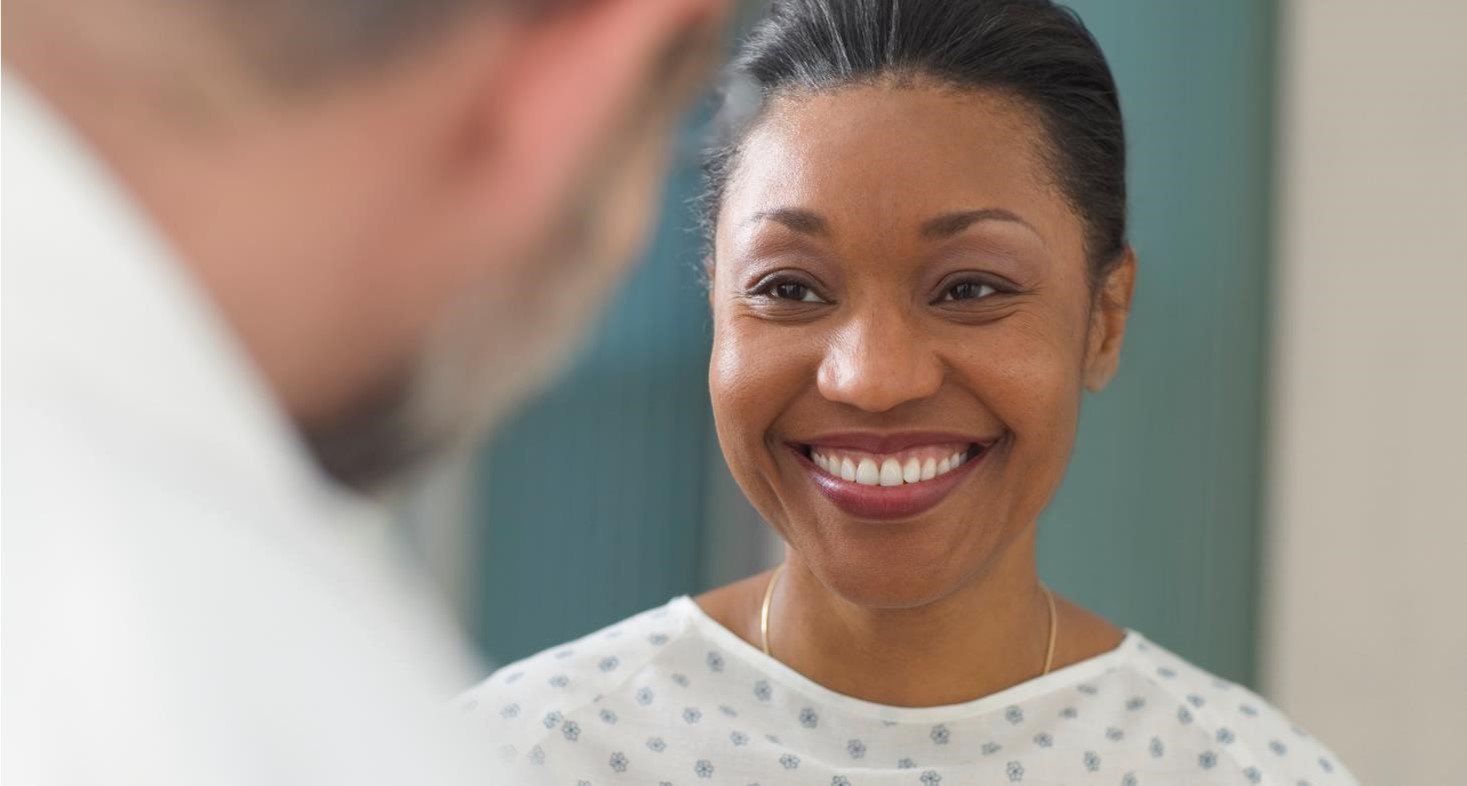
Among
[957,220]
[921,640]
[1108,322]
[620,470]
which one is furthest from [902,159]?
[620,470]

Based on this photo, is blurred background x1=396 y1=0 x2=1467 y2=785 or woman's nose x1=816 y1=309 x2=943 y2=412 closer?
woman's nose x1=816 y1=309 x2=943 y2=412

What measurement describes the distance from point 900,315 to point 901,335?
0.02 meters

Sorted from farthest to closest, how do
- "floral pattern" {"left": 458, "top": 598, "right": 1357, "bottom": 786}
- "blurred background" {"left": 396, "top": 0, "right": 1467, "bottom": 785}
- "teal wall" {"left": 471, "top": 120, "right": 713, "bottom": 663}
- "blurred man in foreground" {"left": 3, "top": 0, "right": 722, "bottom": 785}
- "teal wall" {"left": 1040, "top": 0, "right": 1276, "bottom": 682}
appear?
"teal wall" {"left": 471, "top": 120, "right": 713, "bottom": 663}, "teal wall" {"left": 1040, "top": 0, "right": 1276, "bottom": 682}, "blurred background" {"left": 396, "top": 0, "right": 1467, "bottom": 785}, "floral pattern" {"left": 458, "top": 598, "right": 1357, "bottom": 786}, "blurred man in foreground" {"left": 3, "top": 0, "right": 722, "bottom": 785}

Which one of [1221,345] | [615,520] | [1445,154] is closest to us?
[1445,154]

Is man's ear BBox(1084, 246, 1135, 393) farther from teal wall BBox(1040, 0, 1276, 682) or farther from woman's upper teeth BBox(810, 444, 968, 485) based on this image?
teal wall BBox(1040, 0, 1276, 682)

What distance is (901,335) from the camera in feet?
4.31

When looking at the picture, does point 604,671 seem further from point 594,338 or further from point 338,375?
point 594,338

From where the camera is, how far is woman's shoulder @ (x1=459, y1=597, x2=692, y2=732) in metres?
1.46

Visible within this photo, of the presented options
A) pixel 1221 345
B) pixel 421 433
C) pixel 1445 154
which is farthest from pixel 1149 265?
pixel 421 433

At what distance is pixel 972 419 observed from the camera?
1.34 m

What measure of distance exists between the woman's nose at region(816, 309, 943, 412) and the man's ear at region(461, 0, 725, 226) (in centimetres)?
88

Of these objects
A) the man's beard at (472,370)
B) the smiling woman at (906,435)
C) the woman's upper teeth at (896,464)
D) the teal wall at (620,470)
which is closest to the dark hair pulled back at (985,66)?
the smiling woman at (906,435)

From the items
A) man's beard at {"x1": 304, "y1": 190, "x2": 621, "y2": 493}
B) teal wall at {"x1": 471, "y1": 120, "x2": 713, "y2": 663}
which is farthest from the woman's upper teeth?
teal wall at {"x1": 471, "y1": 120, "x2": 713, "y2": 663}

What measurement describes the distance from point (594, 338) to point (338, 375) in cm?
291
